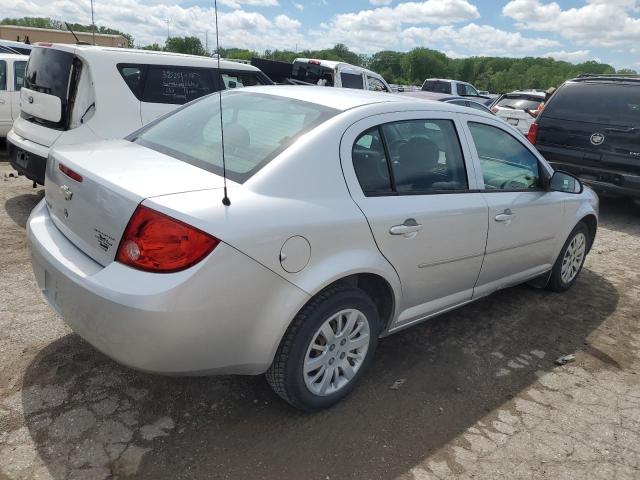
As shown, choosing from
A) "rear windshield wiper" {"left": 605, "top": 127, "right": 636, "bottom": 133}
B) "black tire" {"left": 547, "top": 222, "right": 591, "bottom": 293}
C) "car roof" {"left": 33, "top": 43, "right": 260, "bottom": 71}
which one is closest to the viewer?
"black tire" {"left": 547, "top": 222, "right": 591, "bottom": 293}

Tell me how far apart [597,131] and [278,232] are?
20.3 ft

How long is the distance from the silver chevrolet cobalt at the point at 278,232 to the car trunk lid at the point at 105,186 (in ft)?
0.03

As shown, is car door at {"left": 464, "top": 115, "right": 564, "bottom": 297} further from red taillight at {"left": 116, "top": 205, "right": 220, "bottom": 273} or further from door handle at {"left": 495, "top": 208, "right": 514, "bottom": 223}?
red taillight at {"left": 116, "top": 205, "right": 220, "bottom": 273}

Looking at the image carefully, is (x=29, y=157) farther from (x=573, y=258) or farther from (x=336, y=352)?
(x=573, y=258)

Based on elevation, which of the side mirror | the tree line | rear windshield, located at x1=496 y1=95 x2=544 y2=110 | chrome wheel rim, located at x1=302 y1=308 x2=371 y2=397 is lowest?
chrome wheel rim, located at x1=302 y1=308 x2=371 y2=397

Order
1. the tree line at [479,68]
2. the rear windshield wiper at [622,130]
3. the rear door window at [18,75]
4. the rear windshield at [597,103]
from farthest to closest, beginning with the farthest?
1. the tree line at [479,68]
2. the rear door window at [18,75]
3. the rear windshield at [597,103]
4. the rear windshield wiper at [622,130]

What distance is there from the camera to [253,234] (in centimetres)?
223

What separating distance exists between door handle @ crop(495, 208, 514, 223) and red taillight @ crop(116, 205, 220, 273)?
6.71 ft

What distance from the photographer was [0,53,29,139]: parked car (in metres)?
8.05

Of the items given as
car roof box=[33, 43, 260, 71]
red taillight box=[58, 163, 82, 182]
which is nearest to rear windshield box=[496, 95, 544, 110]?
car roof box=[33, 43, 260, 71]

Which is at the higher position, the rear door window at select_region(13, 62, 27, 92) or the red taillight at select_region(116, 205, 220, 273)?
the rear door window at select_region(13, 62, 27, 92)

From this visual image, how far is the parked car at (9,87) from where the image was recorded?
8.05 metres

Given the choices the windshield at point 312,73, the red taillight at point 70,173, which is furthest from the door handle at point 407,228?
the windshield at point 312,73

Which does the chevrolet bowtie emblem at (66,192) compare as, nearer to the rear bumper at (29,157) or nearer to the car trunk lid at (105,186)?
the car trunk lid at (105,186)
